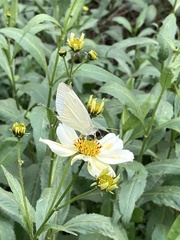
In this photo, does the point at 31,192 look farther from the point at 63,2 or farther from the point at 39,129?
the point at 63,2

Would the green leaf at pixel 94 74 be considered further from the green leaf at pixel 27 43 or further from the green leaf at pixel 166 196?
the green leaf at pixel 166 196

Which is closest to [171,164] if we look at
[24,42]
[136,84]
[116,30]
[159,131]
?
[159,131]

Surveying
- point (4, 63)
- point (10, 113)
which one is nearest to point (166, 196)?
point (10, 113)

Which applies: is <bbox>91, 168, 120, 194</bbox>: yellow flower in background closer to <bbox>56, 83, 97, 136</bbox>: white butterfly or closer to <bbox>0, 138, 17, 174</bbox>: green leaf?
<bbox>56, 83, 97, 136</bbox>: white butterfly

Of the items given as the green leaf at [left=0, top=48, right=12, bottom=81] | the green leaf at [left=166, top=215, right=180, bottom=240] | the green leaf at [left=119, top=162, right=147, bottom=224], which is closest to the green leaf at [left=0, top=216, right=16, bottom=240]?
the green leaf at [left=119, top=162, right=147, bottom=224]

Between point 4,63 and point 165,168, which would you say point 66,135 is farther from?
point 4,63

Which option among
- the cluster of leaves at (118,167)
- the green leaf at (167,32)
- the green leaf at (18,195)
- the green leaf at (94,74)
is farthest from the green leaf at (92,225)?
the green leaf at (167,32)
